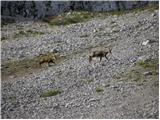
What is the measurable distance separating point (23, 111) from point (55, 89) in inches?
163

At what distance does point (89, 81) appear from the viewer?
33.0 metres

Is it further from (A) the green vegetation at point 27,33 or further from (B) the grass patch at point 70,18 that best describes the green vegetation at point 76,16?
(A) the green vegetation at point 27,33

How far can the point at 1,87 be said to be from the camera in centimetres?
3531

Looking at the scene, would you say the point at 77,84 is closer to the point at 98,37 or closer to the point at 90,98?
the point at 90,98

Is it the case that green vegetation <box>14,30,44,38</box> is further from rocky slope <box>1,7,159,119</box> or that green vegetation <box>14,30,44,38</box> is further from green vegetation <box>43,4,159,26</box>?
green vegetation <box>43,4,159,26</box>

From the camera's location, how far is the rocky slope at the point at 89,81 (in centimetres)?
2752

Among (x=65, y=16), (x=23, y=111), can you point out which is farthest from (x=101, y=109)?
(x=65, y=16)

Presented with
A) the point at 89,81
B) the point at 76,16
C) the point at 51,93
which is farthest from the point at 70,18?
the point at 51,93

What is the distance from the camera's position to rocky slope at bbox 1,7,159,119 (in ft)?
90.3

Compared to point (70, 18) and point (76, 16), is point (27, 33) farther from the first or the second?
point (76, 16)

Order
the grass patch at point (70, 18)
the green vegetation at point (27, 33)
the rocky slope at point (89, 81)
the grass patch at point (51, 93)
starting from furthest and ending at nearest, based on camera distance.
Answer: the grass patch at point (70, 18) → the green vegetation at point (27, 33) → the grass patch at point (51, 93) → the rocky slope at point (89, 81)

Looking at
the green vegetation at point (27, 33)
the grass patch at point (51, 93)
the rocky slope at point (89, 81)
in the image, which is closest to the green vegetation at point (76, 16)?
the green vegetation at point (27, 33)

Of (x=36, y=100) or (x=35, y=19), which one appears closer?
(x=36, y=100)

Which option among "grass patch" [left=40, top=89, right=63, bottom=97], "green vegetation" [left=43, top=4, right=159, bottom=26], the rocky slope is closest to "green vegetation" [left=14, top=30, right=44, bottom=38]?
the rocky slope
